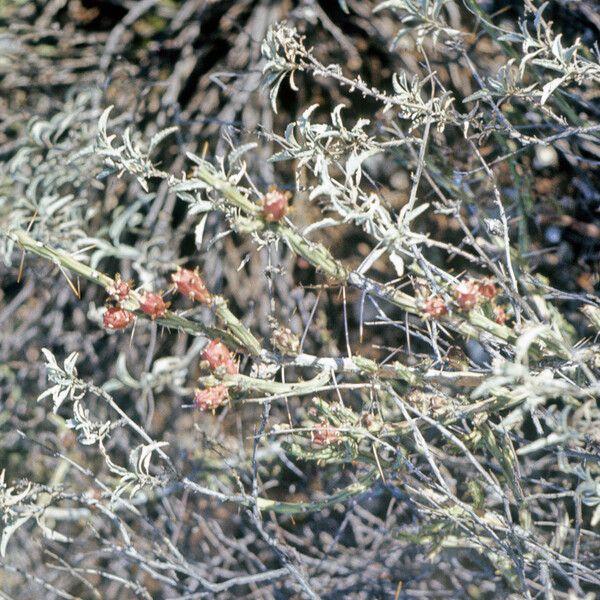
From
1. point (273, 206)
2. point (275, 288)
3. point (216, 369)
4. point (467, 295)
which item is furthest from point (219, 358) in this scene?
point (275, 288)

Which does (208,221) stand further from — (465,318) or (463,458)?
(465,318)

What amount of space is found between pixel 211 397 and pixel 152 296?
0.55 feet

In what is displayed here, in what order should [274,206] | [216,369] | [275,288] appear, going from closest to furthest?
[274,206] < [216,369] < [275,288]

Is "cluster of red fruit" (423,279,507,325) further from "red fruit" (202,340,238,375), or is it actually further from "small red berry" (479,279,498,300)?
"red fruit" (202,340,238,375)

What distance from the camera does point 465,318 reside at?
1.13 m

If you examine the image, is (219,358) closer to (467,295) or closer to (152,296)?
(152,296)

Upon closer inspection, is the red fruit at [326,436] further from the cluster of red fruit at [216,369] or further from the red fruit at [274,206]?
the red fruit at [274,206]

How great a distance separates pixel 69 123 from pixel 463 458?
4.37 ft

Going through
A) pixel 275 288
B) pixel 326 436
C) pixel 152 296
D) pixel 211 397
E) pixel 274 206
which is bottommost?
pixel 275 288

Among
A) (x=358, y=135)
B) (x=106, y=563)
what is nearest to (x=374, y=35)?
(x=358, y=135)

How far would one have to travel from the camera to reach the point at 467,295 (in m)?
1.09

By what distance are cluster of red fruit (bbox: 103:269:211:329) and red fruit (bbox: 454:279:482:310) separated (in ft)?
1.16

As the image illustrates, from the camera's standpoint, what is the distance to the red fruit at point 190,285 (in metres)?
1.14

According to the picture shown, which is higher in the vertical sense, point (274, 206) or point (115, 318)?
point (274, 206)
